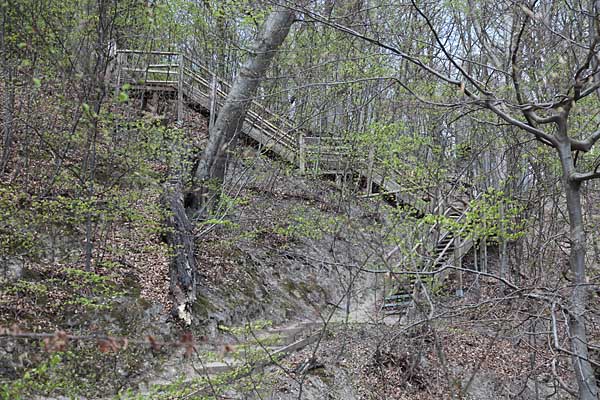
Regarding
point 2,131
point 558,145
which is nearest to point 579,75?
point 558,145

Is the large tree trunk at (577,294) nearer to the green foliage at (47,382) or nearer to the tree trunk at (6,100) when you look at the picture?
the green foliage at (47,382)

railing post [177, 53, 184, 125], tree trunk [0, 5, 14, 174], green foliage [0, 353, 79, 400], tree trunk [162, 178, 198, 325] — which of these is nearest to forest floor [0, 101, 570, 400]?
green foliage [0, 353, 79, 400]

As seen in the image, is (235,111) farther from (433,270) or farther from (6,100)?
(433,270)

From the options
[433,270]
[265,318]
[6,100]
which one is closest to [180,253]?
[265,318]

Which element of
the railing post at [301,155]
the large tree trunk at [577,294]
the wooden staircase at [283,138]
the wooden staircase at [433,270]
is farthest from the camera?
the railing post at [301,155]

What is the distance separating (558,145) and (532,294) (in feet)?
3.96

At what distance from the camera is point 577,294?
11.4ft

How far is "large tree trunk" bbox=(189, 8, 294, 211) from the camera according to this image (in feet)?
30.3

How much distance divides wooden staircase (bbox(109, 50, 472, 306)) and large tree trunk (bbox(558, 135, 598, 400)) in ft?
18.2

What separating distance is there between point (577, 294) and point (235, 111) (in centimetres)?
731

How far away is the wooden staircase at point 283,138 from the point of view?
1012 cm

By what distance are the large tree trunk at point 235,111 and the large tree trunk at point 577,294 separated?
635cm

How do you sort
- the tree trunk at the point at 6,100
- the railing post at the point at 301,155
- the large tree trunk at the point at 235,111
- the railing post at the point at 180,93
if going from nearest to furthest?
the tree trunk at the point at 6,100 → the large tree trunk at the point at 235,111 → the railing post at the point at 301,155 → the railing post at the point at 180,93

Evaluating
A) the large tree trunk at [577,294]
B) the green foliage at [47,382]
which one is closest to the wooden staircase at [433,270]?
the large tree trunk at [577,294]
